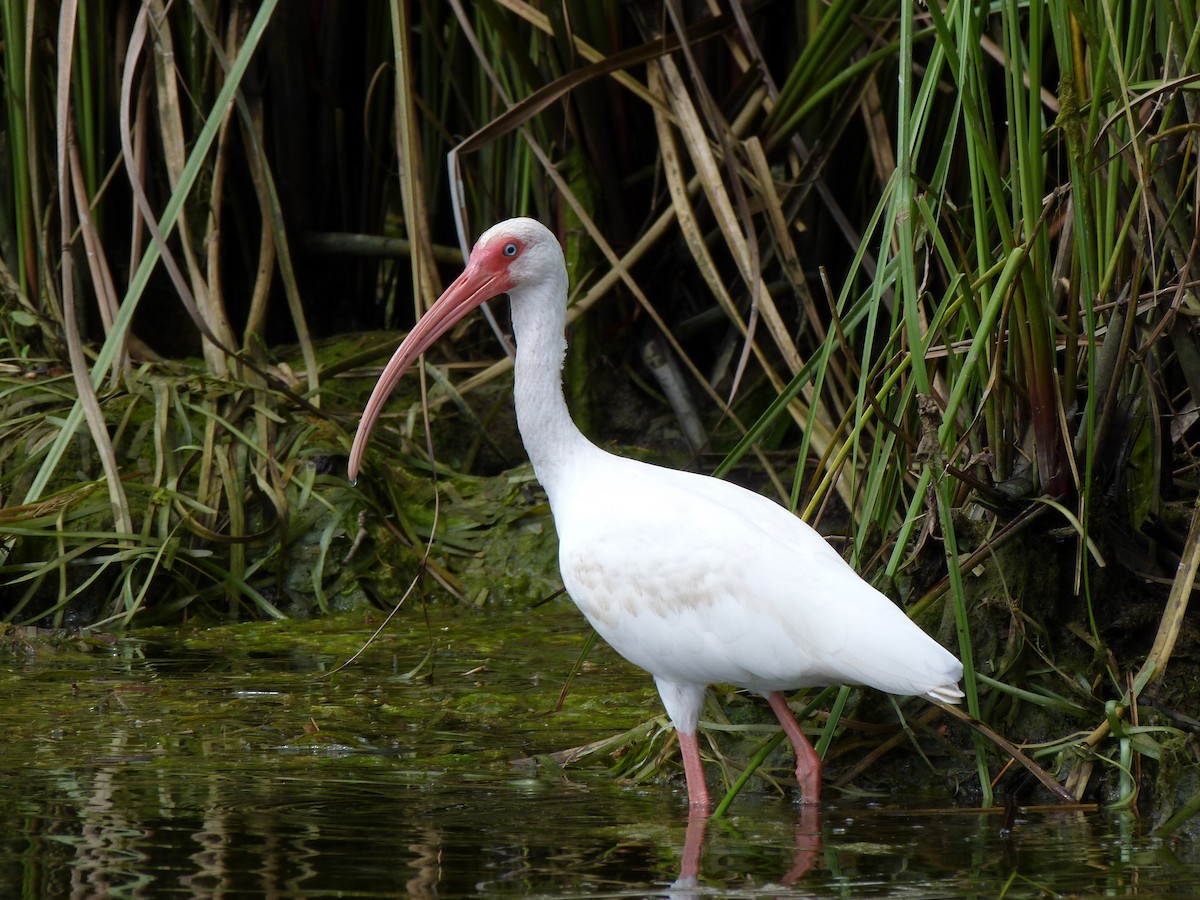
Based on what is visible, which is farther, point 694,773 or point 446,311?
point 446,311

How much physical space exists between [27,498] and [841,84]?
3343mm

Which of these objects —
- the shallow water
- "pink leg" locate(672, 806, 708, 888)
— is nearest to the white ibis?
"pink leg" locate(672, 806, 708, 888)

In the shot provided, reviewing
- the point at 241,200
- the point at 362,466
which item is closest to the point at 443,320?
the point at 362,466

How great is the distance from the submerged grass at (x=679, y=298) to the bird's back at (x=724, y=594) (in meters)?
0.18

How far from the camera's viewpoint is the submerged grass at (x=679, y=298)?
13.0 feet

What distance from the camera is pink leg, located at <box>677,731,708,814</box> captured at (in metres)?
4.00

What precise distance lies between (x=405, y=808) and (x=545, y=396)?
1.35m

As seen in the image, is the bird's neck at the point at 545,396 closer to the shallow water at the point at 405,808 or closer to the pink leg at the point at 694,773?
the shallow water at the point at 405,808

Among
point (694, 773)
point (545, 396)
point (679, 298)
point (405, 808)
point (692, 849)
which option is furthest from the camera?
point (679, 298)

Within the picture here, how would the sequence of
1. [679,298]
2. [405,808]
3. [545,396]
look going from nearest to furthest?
1. [405,808]
2. [545,396]
3. [679,298]

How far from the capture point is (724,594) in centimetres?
413

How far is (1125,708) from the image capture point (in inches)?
155

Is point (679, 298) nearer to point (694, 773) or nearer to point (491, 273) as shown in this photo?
point (491, 273)

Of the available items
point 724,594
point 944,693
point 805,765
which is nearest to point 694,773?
point 805,765
